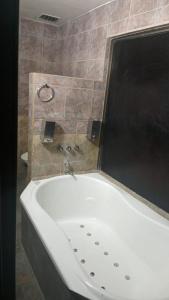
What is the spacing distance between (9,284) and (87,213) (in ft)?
5.84

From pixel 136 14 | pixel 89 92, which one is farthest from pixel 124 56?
pixel 89 92

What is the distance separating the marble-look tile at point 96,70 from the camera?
2.19m

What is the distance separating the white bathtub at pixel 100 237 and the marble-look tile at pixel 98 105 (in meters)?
0.67

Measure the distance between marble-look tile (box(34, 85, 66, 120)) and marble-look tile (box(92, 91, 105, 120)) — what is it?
36 cm

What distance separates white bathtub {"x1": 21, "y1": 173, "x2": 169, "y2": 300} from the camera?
4.17 ft

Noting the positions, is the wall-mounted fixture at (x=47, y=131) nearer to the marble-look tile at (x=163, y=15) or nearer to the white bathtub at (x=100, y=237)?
the white bathtub at (x=100, y=237)

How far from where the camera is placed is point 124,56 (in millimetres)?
1965

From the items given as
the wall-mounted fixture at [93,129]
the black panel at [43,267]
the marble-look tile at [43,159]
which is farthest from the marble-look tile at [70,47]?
the black panel at [43,267]

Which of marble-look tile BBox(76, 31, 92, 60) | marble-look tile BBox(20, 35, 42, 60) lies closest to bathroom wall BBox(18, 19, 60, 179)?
marble-look tile BBox(20, 35, 42, 60)

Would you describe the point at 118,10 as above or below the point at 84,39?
above

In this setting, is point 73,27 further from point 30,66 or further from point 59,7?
point 30,66

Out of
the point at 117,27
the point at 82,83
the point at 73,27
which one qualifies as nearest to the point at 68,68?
the point at 73,27

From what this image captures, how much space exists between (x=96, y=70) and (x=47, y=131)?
888mm

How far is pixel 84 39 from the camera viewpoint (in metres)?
2.39
